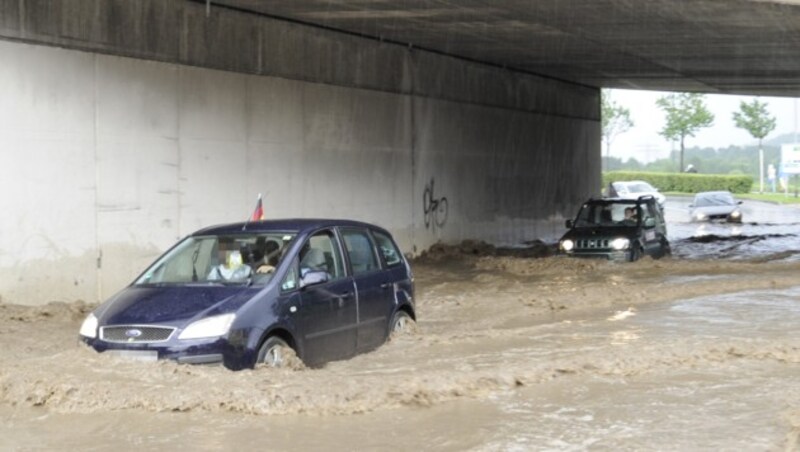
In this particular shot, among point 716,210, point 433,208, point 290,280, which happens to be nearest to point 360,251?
point 290,280

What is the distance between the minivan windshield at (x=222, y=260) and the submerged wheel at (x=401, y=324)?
1.52m

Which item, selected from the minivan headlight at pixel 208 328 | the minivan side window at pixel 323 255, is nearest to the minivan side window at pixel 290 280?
the minivan side window at pixel 323 255

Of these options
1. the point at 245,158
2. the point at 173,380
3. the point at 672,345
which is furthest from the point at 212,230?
the point at 245,158

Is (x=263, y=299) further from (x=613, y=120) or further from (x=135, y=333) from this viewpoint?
(x=613, y=120)

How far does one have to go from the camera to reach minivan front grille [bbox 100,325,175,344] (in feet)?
25.1

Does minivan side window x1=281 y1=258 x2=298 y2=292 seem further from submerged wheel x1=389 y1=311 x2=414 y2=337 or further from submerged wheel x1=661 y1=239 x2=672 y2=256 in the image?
submerged wheel x1=661 y1=239 x2=672 y2=256

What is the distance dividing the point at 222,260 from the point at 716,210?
33.1m

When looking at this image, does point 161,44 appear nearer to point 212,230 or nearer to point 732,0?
point 212,230

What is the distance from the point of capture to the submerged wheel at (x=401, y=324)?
32.1ft


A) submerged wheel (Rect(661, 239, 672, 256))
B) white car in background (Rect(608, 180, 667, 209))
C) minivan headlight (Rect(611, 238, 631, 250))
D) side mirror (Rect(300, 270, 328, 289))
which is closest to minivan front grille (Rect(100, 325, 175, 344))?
side mirror (Rect(300, 270, 328, 289))

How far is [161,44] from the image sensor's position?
14750 millimetres

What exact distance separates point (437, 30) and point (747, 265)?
7.56 metres

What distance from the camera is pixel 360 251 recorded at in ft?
31.6

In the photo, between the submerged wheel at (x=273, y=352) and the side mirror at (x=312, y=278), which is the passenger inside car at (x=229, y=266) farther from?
the submerged wheel at (x=273, y=352)
